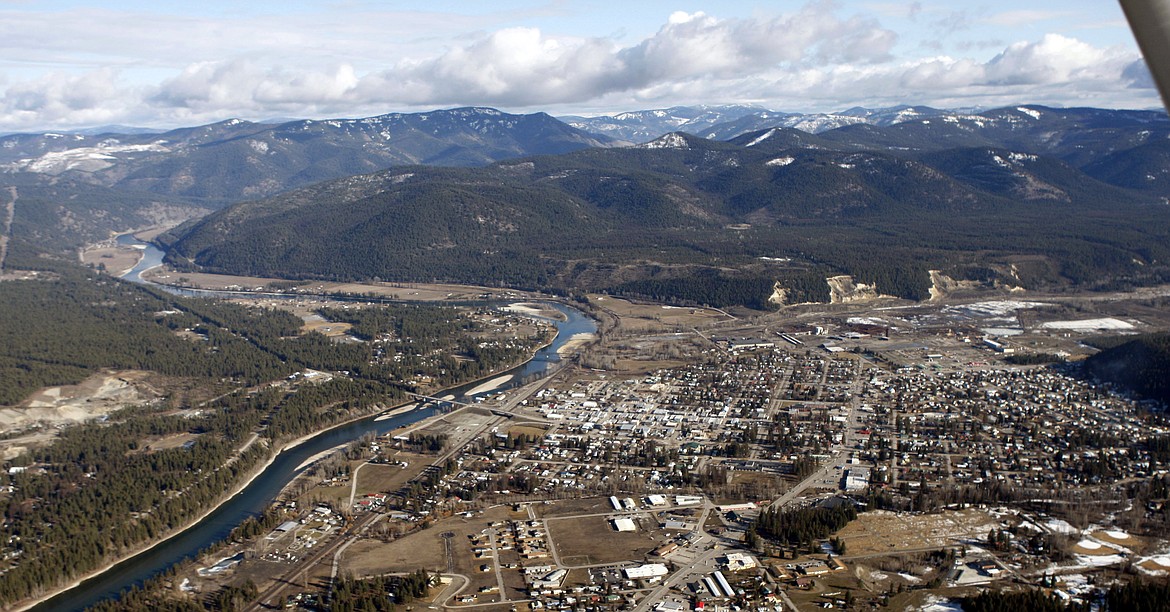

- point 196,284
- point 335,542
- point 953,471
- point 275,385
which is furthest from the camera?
point 196,284

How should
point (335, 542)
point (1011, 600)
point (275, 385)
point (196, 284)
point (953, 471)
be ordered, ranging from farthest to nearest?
point (196, 284)
point (275, 385)
point (953, 471)
point (335, 542)
point (1011, 600)

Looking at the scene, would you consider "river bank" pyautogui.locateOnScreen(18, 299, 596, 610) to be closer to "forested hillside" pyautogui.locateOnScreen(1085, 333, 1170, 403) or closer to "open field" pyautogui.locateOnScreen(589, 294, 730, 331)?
"open field" pyautogui.locateOnScreen(589, 294, 730, 331)

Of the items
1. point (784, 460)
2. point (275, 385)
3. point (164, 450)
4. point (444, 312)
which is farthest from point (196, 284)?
point (784, 460)

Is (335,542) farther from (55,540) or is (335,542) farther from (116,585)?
(55,540)

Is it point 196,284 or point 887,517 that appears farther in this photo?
point 196,284

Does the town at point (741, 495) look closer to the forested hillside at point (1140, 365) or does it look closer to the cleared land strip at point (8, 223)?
the forested hillside at point (1140, 365)

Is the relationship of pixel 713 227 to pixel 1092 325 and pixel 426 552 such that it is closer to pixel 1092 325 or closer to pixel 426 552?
pixel 1092 325

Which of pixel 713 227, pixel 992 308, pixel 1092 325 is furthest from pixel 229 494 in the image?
pixel 713 227

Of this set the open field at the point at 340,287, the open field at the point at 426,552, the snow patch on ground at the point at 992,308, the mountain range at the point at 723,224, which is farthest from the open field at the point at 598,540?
the open field at the point at 340,287
